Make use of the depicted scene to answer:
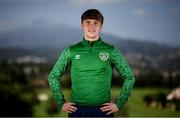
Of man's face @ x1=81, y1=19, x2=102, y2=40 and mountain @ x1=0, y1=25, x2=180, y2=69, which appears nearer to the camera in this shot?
man's face @ x1=81, y1=19, x2=102, y2=40

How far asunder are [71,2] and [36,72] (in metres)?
0.87

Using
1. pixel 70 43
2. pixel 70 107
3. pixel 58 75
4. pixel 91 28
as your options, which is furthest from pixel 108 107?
pixel 70 43

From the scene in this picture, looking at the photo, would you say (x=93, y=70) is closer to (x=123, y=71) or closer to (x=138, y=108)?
(x=123, y=71)

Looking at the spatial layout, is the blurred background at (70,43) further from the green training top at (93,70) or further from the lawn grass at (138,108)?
the green training top at (93,70)

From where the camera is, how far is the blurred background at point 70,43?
13.4 feet

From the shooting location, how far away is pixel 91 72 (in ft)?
7.32

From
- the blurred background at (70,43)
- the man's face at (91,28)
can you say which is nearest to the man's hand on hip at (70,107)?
the man's face at (91,28)

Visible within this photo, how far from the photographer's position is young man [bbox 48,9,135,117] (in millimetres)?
2232

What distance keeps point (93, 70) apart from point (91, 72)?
0.02m

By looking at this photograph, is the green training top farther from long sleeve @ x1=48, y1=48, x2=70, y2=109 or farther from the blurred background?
the blurred background

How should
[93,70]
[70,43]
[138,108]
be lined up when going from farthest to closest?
[138,108] → [70,43] → [93,70]

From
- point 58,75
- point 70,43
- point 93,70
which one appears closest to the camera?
point 93,70

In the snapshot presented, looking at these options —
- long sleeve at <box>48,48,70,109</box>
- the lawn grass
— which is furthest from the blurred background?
long sleeve at <box>48,48,70,109</box>

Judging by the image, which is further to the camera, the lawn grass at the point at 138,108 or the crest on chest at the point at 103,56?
the lawn grass at the point at 138,108
